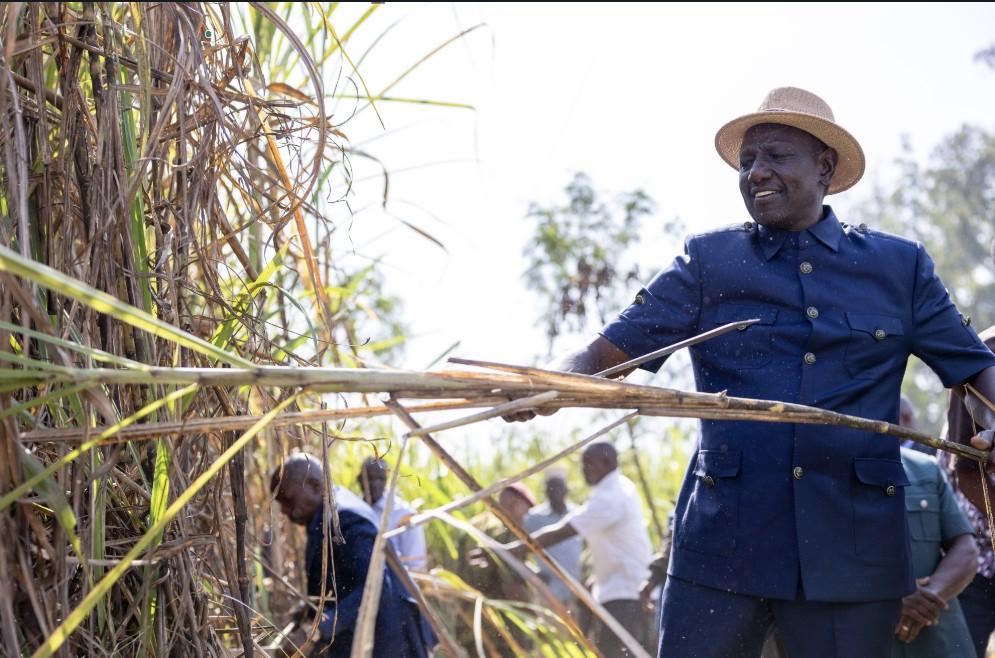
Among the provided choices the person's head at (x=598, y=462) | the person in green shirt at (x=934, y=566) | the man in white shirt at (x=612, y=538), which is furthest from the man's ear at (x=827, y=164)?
the person's head at (x=598, y=462)

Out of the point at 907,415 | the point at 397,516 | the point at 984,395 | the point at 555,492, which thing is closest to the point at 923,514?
the point at 907,415

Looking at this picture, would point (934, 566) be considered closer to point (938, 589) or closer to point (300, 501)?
point (938, 589)

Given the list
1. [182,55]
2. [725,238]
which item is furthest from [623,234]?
[182,55]

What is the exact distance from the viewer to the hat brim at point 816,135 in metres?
3.06

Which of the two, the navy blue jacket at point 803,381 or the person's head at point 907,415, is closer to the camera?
the navy blue jacket at point 803,381

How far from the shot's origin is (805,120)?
10.0ft

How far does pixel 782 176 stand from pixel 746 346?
46cm

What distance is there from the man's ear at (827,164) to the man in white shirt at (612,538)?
12.1ft

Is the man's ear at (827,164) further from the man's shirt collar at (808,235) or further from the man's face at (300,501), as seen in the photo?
the man's face at (300,501)

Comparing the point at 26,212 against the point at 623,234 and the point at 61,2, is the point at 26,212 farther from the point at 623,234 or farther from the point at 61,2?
the point at 623,234

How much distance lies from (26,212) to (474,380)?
81 cm

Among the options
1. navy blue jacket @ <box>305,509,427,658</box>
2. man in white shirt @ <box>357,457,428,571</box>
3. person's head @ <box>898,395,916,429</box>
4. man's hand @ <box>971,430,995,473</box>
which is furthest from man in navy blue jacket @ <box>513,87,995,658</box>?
man in white shirt @ <box>357,457,428,571</box>

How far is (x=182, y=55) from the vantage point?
2.21 metres

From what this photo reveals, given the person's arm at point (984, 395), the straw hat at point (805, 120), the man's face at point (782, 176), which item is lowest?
the person's arm at point (984, 395)
